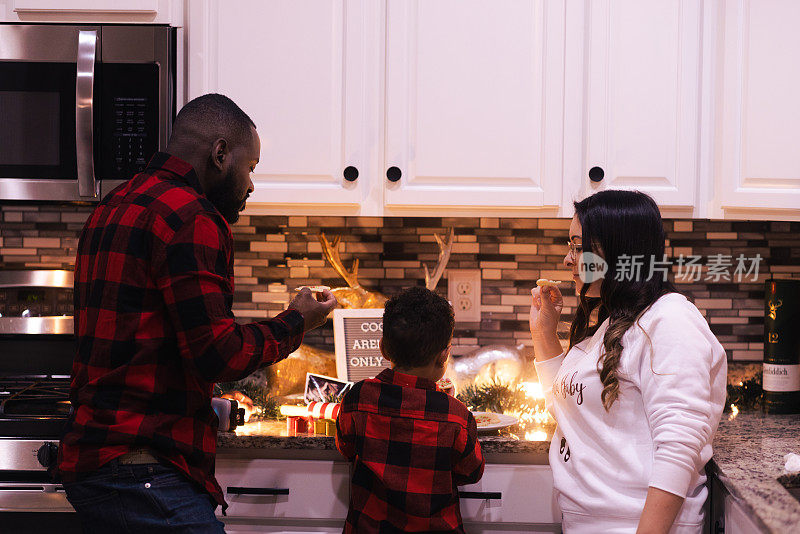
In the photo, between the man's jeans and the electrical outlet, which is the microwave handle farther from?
the electrical outlet

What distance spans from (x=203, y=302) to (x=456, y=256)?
1.35 meters

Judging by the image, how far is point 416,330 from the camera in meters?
1.62

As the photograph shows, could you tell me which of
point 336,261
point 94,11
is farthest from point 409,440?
point 94,11

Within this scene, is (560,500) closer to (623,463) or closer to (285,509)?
(623,463)

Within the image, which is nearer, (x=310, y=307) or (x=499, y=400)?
(x=310, y=307)

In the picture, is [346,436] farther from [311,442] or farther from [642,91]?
[642,91]

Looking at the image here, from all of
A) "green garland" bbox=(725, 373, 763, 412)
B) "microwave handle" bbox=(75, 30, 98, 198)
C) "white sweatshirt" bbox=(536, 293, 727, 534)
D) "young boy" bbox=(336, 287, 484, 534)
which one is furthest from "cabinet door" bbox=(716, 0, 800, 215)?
"microwave handle" bbox=(75, 30, 98, 198)

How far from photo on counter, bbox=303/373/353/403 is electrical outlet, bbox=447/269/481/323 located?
55 centimetres

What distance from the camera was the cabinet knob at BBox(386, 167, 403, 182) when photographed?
2037 mm

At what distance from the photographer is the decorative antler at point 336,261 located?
2346 mm

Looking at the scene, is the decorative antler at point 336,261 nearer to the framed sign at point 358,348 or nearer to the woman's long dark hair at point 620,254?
the framed sign at point 358,348

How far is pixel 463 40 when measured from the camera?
6.65ft

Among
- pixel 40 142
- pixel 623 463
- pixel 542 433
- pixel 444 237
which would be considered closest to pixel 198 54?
pixel 40 142

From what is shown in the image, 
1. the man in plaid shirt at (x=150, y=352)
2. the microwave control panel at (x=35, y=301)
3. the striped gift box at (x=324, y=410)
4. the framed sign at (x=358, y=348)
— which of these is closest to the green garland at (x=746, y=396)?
the framed sign at (x=358, y=348)
